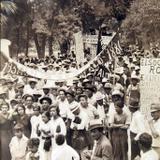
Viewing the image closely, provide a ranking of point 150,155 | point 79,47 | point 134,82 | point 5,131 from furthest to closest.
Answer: point 5,131 → point 79,47 → point 134,82 → point 150,155

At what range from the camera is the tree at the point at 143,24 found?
278 cm

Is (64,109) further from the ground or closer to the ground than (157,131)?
further from the ground

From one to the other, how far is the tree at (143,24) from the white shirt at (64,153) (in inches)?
26.1

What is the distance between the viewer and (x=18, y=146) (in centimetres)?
297

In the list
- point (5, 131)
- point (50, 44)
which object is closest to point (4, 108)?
point (5, 131)

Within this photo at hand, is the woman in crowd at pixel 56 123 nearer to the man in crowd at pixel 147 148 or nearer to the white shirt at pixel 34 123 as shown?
the white shirt at pixel 34 123

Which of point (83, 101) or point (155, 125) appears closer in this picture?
point (155, 125)

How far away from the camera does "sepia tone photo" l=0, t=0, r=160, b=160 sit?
9.07 ft

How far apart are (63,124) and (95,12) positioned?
2.13 feet

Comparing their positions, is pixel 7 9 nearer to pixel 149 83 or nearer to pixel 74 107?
pixel 74 107

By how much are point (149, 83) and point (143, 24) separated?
320mm

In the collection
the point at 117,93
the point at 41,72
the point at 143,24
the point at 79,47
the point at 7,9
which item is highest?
the point at 7,9

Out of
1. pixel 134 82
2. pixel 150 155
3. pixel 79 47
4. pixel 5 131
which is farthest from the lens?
pixel 5 131

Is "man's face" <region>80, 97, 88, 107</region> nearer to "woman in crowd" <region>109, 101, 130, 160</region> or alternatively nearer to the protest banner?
"woman in crowd" <region>109, 101, 130, 160</region>
